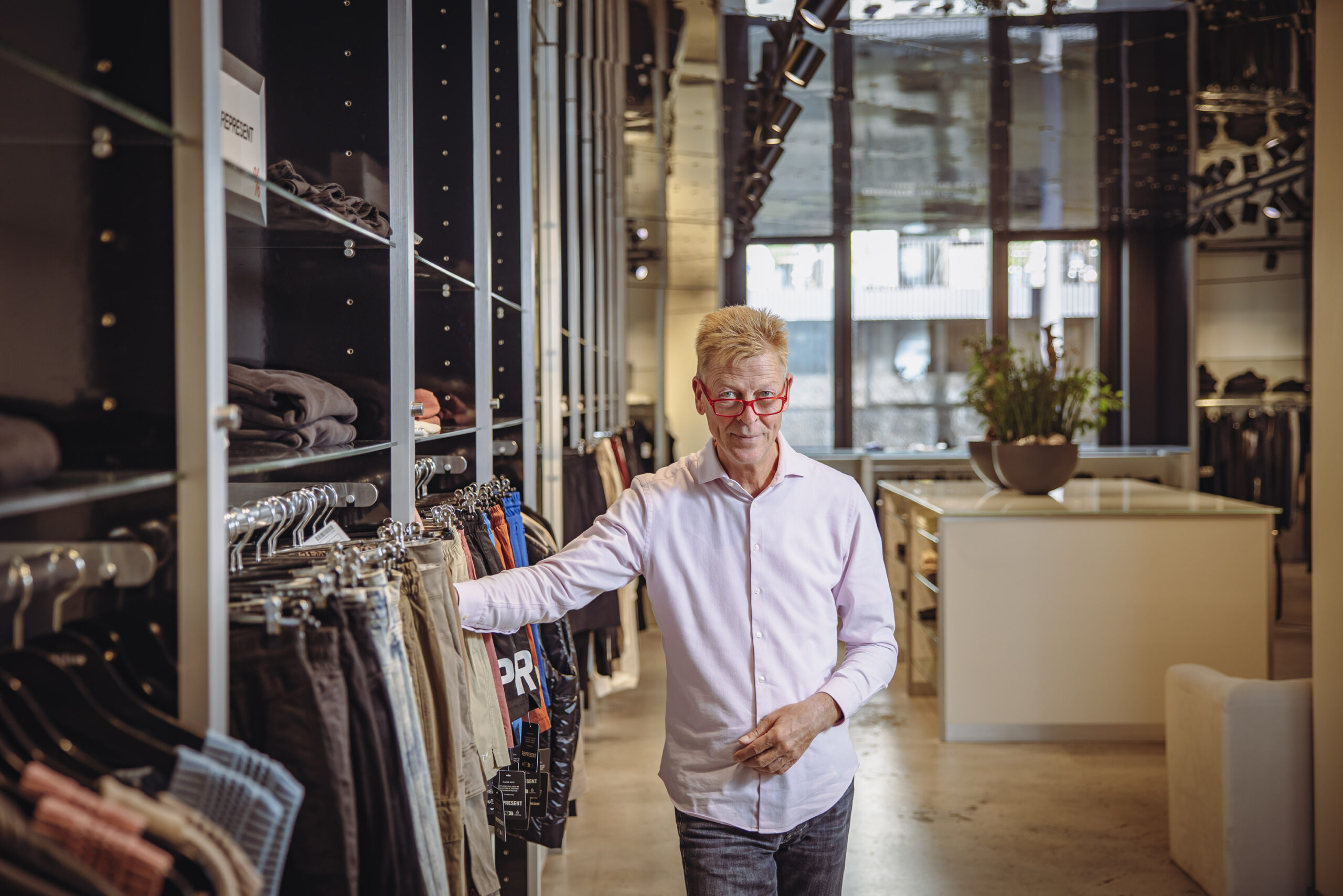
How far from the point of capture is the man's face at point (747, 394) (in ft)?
6.23

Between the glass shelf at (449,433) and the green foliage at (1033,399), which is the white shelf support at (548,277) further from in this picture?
the green foliage at (1033,399)

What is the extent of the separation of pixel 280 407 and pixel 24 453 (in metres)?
0.69

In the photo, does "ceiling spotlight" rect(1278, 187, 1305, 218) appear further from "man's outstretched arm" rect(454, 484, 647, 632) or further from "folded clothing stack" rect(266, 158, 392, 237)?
"folded clothing stack" rect(266, 158, 392, 237)

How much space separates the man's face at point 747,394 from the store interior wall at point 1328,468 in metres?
1.86

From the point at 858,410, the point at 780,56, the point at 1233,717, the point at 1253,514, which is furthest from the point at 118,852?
the point at 858,410

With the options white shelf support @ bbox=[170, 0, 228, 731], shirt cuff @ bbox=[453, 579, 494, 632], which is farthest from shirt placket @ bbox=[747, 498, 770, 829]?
white shelf support @ bbox=[170, 0, 228, 731]

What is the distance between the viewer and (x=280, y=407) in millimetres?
1665

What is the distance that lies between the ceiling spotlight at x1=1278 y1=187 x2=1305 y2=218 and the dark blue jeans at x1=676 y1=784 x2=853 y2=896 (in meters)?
7.74

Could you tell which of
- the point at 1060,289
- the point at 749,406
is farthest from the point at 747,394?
the point at 1060,289

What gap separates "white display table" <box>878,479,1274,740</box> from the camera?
471 cm

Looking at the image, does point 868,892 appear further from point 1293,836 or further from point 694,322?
point 694,322

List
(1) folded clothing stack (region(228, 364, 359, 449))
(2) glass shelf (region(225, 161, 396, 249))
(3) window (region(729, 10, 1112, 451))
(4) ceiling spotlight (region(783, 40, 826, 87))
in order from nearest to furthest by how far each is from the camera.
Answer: (2) glass shelf (region(225, 161, 396, 249))
(1) folded clothing stack (region(228, 364, 359, 449))
(4) ceiling spotlight (region(783, 40, 826, 87))
(3) window (region(729, 10, 1112, 451))

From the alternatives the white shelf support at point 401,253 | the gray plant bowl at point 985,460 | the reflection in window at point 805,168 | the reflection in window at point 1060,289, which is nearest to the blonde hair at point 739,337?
the white shelf support at point 401,253

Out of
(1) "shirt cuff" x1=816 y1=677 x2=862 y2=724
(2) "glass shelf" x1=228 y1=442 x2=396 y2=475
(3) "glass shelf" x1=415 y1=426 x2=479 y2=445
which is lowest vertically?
(1) "shirt cuff" x1=816 y1=677 x2=862 y2=724
